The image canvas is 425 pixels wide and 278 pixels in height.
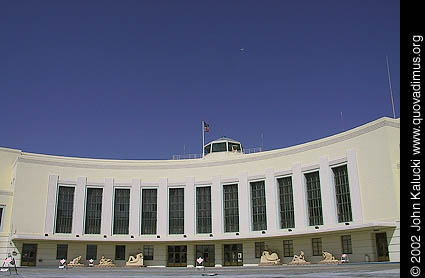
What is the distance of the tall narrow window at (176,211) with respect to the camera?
53969mm

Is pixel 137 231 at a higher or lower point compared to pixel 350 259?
higher

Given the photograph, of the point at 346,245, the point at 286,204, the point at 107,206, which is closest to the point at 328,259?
the point at 346,245

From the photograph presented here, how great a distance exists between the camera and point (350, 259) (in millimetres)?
41812

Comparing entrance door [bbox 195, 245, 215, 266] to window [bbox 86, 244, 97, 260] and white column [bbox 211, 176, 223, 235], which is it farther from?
window [bbox 86, 244, 97, 260]

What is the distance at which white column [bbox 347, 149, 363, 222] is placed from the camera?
41562 mm

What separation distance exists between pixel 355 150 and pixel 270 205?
470 inches

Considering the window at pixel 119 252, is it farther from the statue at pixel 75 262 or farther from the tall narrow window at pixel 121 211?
the statue at pixel 75 262

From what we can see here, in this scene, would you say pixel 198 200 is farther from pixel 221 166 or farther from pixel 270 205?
pixel 270 205

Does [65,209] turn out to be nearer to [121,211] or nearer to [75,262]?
[75,262]

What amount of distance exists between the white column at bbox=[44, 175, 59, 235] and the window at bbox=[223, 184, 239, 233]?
67.7 feet

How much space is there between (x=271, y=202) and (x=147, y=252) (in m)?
17.4

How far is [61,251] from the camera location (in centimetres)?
5191
